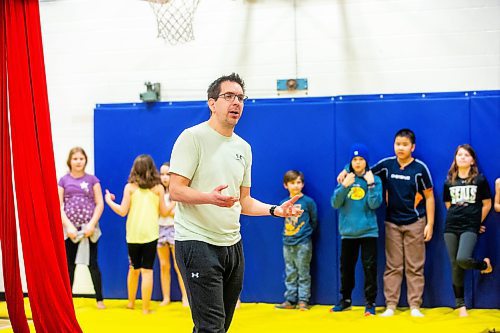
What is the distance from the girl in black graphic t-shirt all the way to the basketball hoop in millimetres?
3200

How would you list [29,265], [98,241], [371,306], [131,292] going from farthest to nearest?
1. [98,241]
2. [131,292]
3. [371,306]
4. [29,265]

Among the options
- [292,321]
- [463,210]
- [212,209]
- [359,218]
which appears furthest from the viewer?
[359,218]

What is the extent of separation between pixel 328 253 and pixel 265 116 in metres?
1.68

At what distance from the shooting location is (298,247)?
7664 millimetres

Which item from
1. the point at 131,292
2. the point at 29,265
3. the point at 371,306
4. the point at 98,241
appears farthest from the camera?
the point at 98,241

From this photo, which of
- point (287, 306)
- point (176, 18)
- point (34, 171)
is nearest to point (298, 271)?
point (287, 306)

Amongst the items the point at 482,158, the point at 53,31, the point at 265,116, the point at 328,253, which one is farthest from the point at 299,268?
the point at 53,31

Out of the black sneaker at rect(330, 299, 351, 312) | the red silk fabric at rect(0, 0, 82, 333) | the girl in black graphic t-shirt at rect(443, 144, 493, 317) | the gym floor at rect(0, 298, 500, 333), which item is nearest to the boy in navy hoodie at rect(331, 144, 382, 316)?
the black sneaker at rect(330, 299, 351, 312)

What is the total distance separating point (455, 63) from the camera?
25.2 feet

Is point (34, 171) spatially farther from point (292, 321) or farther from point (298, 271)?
point (298, 271)

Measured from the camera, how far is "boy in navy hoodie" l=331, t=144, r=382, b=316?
7.31 metres

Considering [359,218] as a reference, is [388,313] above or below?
below

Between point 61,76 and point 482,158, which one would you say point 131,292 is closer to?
point 61,76

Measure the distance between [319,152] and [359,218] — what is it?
96 centimetres
